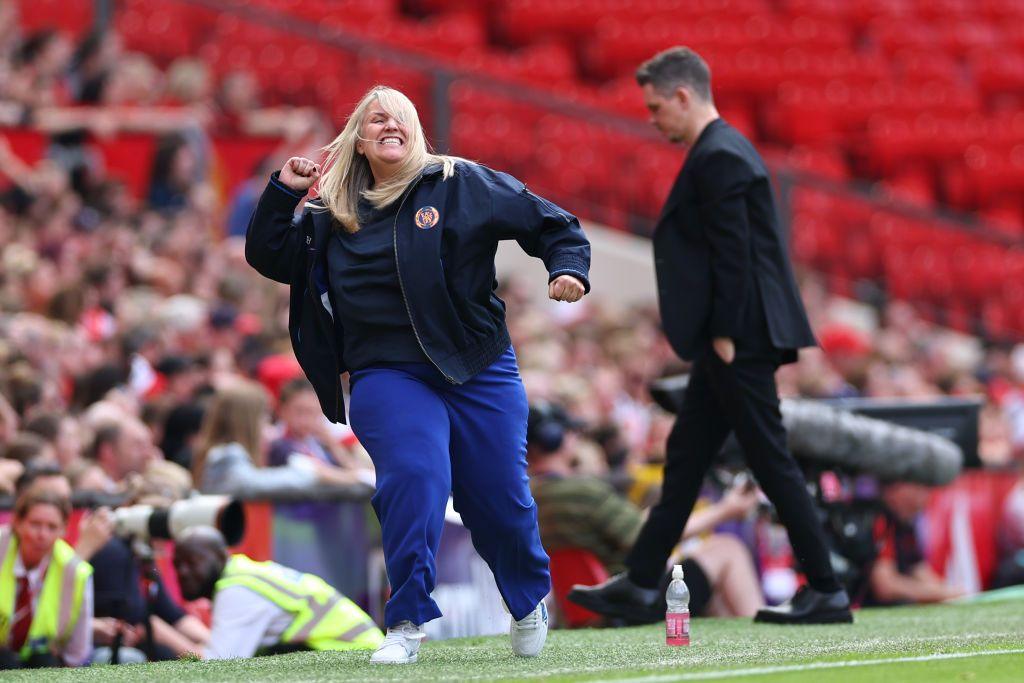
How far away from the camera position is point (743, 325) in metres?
6.79

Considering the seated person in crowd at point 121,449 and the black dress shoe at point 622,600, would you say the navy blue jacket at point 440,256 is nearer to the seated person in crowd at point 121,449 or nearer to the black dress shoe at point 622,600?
the black dress shoe at point 622,600

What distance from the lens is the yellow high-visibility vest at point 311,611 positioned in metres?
6.63

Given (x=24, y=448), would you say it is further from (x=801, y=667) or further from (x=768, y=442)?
(x=801, y=667)

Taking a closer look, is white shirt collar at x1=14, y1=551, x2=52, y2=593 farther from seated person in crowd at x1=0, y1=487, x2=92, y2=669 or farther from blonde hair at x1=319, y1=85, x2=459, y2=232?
blonde hair at x1=319, y1=85, x2=459, y2=232

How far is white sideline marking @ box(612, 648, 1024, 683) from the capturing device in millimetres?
4914

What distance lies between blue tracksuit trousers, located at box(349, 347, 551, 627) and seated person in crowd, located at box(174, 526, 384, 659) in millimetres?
1178

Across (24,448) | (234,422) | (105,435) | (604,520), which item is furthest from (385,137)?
(105,435)

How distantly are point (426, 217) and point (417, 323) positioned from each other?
0.31 metres

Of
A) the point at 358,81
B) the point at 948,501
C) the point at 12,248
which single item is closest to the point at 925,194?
the point at 358,81

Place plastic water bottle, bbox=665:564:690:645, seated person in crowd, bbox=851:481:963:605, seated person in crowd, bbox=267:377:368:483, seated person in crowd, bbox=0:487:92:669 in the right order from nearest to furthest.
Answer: plastic water bottle, bbox=665:564:690:645 < seated person in crowd, bbox=0:487:92:669 < seated person in crowd, bbox=267:377:368:483 < seated person in crowd, bbox=851:481:963:605

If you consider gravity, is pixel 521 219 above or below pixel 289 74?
below

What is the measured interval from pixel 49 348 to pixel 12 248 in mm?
2124

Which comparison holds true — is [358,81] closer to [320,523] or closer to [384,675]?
[320,523]

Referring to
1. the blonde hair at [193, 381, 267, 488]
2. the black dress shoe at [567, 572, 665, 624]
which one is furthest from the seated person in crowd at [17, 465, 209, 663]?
the black dress shoe at [567, 572, 665, 624]
